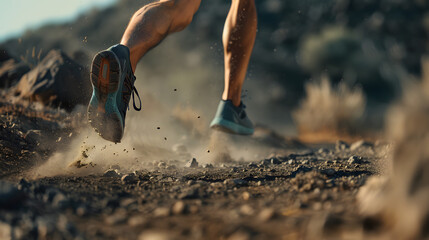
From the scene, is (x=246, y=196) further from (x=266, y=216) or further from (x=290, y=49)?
(x=290, y=49)

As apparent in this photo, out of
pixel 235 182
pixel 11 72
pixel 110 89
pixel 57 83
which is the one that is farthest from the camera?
pixel 11 72

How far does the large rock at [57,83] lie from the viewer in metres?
4.13

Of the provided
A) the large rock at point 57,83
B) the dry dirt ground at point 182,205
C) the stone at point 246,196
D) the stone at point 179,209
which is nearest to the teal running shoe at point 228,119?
the dry dirt ground at point 182,205

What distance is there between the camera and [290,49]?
14820 millimetres

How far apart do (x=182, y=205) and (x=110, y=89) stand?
1014 mm

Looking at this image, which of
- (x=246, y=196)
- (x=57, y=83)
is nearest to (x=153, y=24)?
(x=246, y=196)

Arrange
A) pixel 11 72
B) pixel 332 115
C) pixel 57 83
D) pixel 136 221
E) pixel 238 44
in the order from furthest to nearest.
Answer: pixel 332 115
pixel 11 72
pixel 57 83
pixel 238 44
pixel 136 221

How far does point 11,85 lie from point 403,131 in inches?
178

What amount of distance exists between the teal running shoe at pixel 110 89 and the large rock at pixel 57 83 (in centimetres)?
199

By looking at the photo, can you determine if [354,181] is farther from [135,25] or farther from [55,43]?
[55,43]

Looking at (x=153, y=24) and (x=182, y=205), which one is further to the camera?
(x=153, y=24)

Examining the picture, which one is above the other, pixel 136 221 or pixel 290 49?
pixel 290 49

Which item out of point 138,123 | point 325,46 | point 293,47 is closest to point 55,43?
point 293,47

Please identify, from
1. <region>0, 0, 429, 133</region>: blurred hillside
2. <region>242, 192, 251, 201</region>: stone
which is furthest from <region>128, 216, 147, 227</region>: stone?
<region>0, 0, 429, 133</region>: blurred hillside
